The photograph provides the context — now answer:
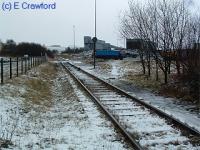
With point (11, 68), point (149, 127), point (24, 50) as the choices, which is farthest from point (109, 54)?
point (149, 127)

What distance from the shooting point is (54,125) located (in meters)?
11.1

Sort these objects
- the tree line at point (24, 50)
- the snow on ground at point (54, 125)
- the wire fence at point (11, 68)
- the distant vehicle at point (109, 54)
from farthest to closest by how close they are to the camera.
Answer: the tree line at point (24, 50), the distant vehicle at point (109, 54), the wire fence at point (11, 68), the snow on ground at point (54, 125)

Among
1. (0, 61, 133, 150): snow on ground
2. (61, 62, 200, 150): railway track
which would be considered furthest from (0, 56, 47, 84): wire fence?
(61, 62, 200, 150): railway track

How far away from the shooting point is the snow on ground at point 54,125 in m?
8.88

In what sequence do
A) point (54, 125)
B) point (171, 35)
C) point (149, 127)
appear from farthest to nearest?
1. point (171, 35)
2. point (54, 125)
3. point (149, 127)

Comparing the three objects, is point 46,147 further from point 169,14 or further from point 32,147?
point 169,14

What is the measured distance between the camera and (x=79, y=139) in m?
9.34

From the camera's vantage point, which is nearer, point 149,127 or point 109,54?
point 149,127

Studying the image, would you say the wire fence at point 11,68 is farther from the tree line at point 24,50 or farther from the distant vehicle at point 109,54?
the tree line at point 24,50

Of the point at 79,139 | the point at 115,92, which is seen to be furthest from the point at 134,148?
the point at 115,92

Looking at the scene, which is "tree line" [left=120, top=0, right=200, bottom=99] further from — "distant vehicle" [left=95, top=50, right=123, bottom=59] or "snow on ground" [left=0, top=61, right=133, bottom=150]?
"distant vehicle" [left=95, top=50, right=123, bottom=59]

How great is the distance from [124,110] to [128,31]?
17.9 metres

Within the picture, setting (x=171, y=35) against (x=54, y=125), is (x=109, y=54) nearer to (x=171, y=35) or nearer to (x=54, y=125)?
(x=171, y=35)

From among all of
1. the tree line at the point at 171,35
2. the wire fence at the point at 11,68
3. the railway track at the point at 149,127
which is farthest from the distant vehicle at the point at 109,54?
the railway track at the point at 149,127
